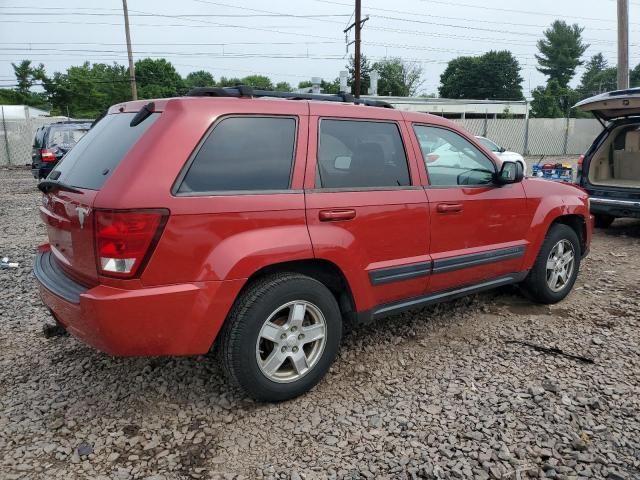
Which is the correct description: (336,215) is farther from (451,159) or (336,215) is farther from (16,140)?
(16,140)

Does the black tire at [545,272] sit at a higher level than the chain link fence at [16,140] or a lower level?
lower

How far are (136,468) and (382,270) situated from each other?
1.80 m

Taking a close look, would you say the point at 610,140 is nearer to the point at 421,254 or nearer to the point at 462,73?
the point at 421,254

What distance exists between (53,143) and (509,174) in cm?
1196

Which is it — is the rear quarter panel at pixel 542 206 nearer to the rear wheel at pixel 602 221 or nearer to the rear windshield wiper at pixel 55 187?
the rear windshield wiper at pixel 55 187

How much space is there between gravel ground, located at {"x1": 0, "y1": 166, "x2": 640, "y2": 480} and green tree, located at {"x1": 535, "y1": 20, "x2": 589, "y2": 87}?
82.6 metres

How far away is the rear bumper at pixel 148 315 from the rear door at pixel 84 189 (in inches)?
6.3

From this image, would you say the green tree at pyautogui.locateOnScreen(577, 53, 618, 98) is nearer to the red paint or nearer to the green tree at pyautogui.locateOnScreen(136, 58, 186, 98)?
the green tree at pyautogui.locateOnScreen(136, 58, 186, 98)

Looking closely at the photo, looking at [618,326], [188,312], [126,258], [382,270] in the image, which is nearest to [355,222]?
[382,270]

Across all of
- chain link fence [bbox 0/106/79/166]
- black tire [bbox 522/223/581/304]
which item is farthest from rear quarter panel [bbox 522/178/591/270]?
chain link fence [bbox 0/106/79/166]

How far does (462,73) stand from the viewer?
70.5 meters

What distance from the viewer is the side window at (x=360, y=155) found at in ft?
10.3

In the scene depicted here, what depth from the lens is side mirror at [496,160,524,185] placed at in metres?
3.95

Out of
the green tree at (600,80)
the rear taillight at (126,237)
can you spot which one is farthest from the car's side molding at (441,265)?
the green tree at (600,80)
